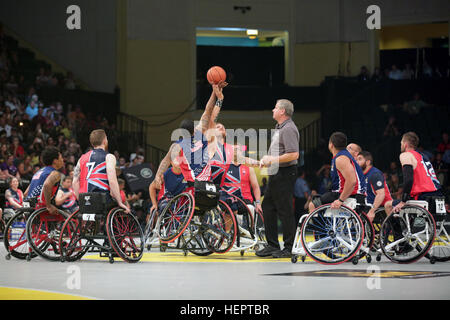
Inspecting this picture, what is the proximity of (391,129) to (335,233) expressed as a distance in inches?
509

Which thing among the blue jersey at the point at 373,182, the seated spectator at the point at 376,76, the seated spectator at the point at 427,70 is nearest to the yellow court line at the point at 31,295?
the blue jersey at the point at 373,182

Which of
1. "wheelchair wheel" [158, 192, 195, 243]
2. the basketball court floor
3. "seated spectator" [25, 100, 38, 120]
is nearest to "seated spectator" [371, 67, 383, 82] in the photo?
"seated spectator" [25, 100, 38, 120]

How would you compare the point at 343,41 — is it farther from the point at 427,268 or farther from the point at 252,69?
the point at 427,268

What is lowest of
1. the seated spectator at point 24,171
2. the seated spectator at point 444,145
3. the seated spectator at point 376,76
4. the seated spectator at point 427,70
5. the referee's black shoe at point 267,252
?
the referee's black shoe at point 267,252

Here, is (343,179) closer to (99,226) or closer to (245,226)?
(245,226)

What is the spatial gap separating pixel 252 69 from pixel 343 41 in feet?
10.3

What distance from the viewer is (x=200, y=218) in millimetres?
9852

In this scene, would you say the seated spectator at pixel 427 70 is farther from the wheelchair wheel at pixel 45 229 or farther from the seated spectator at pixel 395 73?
the wheelchair wheel at pixel 45 229

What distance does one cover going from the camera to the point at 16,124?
61.6 ft

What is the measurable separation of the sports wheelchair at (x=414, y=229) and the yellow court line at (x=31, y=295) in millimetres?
4275

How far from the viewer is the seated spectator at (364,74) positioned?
23.8 m

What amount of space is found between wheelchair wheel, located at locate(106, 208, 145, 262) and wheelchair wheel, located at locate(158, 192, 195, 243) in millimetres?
315

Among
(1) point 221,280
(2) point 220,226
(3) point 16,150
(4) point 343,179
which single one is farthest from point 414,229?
(3) point 16,150
